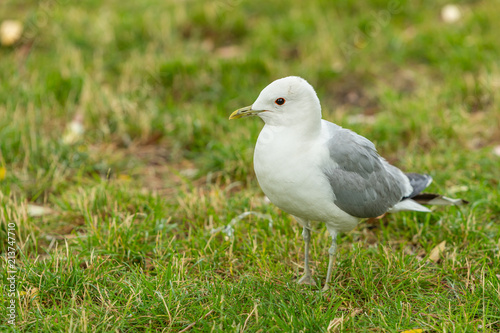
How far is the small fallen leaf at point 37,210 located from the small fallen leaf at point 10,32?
10.9ft

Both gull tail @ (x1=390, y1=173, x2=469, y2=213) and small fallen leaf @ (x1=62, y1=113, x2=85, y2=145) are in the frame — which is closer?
gull tail @ (x1=390, y1=173, x2=469, y2=213)

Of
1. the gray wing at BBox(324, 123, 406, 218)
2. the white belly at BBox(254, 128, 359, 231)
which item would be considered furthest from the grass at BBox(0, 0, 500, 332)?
the white belly at BBox(254, 128, 359, 231)

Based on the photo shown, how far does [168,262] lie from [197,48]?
13.1ft

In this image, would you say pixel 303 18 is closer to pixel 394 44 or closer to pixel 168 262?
pixel 394 44

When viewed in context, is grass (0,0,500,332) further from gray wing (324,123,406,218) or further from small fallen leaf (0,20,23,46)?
gray wing (324,123,406,218)

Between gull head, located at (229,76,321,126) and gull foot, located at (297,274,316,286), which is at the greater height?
gull head, located at (229,76,321,126)

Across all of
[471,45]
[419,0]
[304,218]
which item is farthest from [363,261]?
[419,0]

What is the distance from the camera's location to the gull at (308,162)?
2713 millimetres

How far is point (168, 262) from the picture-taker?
3098 millimetres

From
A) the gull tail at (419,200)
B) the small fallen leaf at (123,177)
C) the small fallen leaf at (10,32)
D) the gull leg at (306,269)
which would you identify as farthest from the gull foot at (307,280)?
the small fallen leaf at (10,32)

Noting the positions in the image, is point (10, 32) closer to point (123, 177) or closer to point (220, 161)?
point (123, 177)

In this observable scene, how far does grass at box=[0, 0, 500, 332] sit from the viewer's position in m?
2.81

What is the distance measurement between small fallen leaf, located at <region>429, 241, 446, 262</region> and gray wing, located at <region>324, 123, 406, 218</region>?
0.39 m

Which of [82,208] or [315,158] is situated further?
[82,208]
